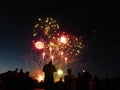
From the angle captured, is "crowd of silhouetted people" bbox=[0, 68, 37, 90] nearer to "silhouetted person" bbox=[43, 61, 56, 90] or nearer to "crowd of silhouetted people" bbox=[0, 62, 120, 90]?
"crowd of silhouetted people" bbox=[0, 62, 120, 90]

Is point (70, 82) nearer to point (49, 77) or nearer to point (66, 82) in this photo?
point (66, 82)

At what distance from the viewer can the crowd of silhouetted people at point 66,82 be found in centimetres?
1138

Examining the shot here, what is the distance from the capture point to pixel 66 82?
13539mm

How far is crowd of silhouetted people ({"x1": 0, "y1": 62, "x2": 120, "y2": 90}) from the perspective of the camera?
11.4 meters

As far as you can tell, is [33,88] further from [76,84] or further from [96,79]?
[96,79]

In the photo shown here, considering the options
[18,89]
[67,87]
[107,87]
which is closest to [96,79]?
[107,87]

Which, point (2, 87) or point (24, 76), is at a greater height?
point (24, 76)

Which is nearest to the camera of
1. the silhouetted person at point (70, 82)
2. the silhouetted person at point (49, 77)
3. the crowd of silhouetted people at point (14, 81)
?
the crowd of silhouetted people at point (14, 81)

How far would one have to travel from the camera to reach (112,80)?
11.2m

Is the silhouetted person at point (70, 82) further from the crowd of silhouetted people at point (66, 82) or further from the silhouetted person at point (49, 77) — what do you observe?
the silhouetted person at point (49, 77)

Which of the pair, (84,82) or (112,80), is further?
(84,82)

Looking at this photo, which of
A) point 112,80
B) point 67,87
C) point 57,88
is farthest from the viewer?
point 57,88

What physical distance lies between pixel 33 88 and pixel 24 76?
0.99 metres

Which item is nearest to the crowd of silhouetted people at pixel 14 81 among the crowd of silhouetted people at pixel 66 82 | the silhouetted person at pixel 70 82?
the crowd of silhouetted people at pixel 66 82
